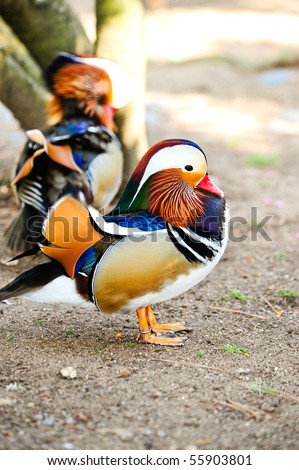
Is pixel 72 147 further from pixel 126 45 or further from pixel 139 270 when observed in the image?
pixel 139 270

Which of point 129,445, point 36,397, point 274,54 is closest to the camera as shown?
point 129,445

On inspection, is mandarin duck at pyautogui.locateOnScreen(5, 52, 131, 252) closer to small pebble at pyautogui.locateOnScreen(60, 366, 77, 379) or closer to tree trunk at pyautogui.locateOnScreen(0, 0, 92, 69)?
tree trunk at pyautogui.locateOnScreen(0, 0, 92, 69)

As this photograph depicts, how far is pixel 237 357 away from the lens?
3.01 m

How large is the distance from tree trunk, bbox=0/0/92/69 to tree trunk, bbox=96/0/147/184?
0.18 meters

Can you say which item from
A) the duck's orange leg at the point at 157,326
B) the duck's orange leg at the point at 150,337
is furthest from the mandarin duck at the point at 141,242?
the duck's orange leg at the point at 157,326

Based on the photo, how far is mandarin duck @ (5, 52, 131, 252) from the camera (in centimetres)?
391

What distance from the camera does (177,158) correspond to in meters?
2.88

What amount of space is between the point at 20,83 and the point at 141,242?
2315mm

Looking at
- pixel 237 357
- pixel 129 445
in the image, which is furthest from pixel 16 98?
pixel 129 445

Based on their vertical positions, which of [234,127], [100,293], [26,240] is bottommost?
[234,127]

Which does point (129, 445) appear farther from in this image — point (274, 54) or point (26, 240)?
point (274, 54)

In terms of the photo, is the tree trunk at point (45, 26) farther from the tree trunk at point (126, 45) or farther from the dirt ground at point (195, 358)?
the dirt ground at point (195, 358)

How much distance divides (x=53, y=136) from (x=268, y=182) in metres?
2.26

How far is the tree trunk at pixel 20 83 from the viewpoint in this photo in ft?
15.2
